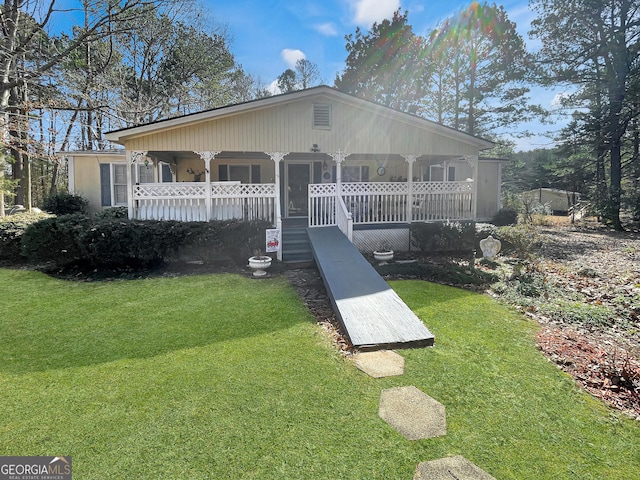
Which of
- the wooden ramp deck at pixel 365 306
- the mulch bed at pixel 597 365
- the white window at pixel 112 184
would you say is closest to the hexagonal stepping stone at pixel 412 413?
the wooden ramp deck at pixel 365 306

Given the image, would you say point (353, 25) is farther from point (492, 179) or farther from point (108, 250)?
point (108, 250)

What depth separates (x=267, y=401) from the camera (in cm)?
335

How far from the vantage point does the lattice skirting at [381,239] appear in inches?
407

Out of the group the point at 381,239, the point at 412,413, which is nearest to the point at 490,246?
the point at 381,239

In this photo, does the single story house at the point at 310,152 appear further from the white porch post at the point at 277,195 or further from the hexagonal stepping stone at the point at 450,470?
the hexagonal stepping stone at the point at 450,470

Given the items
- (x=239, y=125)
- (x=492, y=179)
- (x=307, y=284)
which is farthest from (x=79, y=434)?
(x=492, y=179)

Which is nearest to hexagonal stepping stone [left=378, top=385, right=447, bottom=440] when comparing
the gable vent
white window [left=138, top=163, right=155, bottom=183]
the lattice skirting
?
the lattice skirting

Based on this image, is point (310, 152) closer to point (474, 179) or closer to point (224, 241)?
point (224, 241)

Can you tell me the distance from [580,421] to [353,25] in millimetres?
30624

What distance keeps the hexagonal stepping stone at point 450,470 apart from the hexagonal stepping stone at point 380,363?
49.3 inches

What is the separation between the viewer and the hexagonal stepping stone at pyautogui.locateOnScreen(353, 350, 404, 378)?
3904 mm

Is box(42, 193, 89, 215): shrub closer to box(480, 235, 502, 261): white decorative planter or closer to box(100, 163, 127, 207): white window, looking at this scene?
box(100, 163, 127, 207): white window

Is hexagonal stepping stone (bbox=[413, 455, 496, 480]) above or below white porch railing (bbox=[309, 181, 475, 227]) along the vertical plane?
below

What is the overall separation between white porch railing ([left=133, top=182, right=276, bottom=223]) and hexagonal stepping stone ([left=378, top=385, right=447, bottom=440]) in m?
7.35
